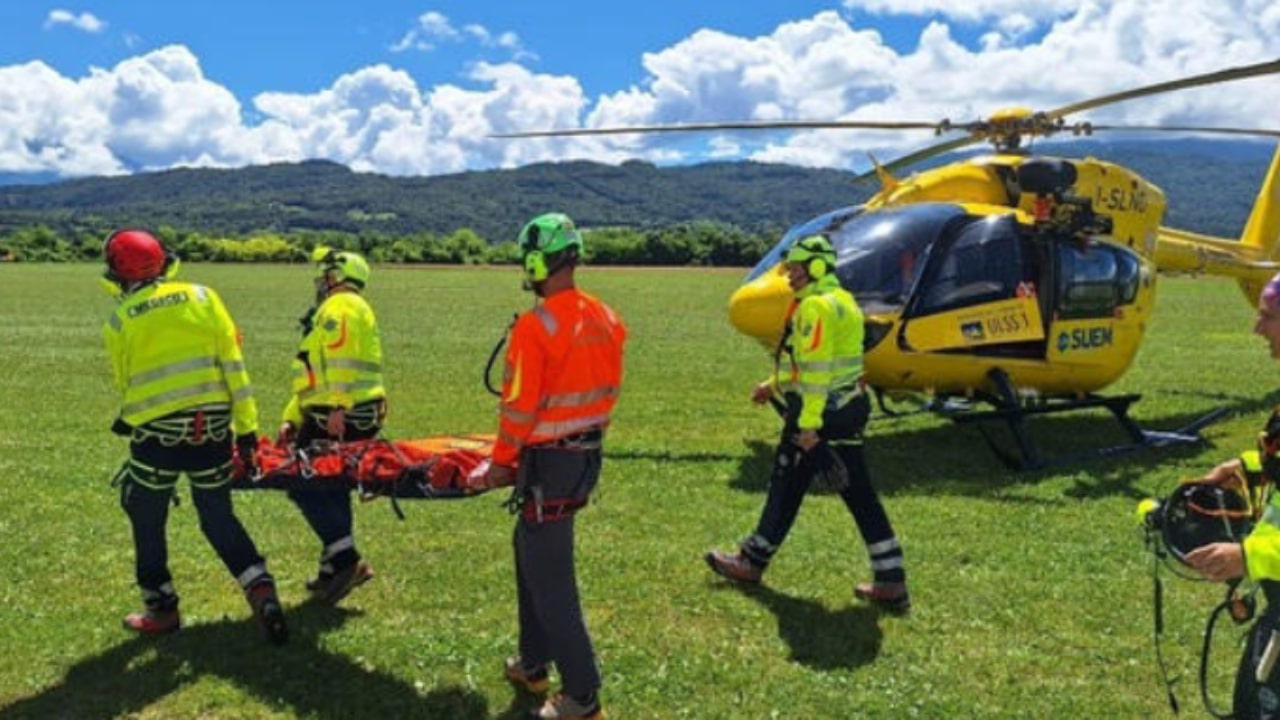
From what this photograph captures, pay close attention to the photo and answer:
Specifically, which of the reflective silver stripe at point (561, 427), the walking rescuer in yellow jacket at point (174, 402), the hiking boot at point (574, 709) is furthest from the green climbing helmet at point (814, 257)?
the walking rescuer in yellow jacket at point (174, 402)

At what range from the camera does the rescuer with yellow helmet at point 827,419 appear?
6469 mm

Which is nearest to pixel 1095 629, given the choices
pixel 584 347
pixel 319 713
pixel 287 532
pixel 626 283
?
pixel 584 347

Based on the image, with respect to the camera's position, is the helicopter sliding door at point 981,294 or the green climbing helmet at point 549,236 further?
the helicopter sliding door at point 981,294

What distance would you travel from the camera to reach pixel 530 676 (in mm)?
5297

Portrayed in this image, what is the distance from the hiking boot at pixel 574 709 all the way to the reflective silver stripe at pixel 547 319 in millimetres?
1722

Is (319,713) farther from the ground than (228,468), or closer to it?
closer to it

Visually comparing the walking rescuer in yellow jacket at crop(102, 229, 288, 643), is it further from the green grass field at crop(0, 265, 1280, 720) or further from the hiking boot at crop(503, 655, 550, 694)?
the hiking boot at crop(503, 655, 550, 694)

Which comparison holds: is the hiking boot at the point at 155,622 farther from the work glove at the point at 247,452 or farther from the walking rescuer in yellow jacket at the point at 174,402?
the work glove at the point at 247,452

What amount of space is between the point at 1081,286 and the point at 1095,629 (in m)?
5.98

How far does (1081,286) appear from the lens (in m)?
11.5

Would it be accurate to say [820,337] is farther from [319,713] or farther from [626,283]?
[626,283]

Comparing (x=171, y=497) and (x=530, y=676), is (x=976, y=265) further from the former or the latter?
(x=171, y=497)

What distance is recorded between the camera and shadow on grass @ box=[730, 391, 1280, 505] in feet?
33.4

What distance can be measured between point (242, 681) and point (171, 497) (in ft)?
3.56
